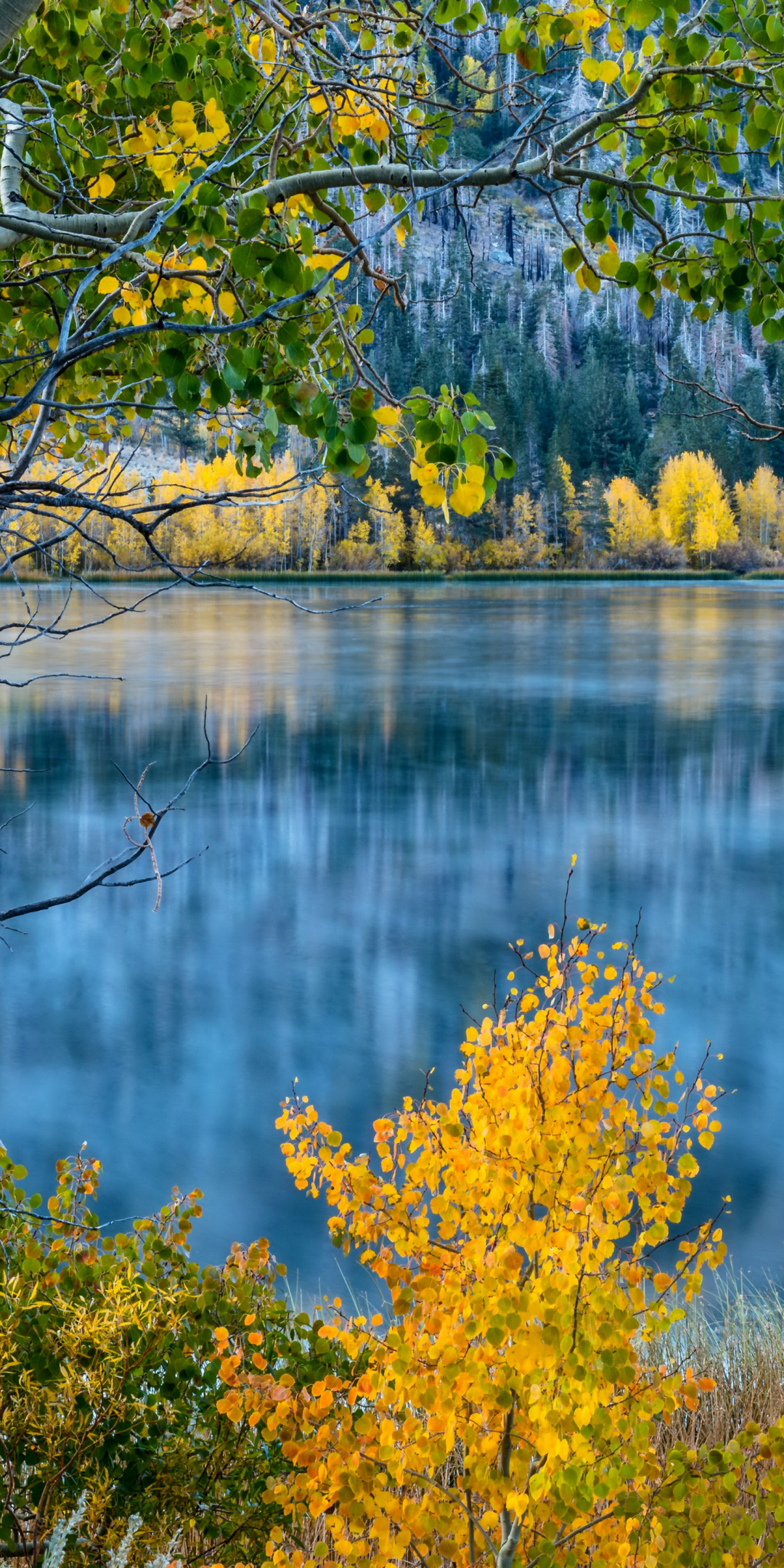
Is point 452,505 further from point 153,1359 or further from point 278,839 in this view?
point 278,839

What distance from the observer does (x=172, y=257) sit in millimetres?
3305

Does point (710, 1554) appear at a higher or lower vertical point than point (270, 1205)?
higher

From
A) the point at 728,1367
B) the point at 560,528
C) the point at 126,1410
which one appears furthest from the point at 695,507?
the point at 126,1410

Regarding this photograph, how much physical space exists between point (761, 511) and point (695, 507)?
9755 mm

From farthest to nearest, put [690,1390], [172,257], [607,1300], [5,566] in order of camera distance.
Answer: [172,257] < [690,1390] < [5,566] < [607,1300]

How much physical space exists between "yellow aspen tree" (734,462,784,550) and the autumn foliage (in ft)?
471

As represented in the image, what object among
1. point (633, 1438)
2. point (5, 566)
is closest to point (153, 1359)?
point (633, 1438)

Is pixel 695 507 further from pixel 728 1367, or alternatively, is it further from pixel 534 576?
pixel 728 1367

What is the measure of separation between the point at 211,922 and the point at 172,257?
1098 centimetres

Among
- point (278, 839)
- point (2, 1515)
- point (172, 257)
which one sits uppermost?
point (172, 257)

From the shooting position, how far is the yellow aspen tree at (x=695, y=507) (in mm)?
131463

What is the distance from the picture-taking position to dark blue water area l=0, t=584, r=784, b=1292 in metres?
9.06

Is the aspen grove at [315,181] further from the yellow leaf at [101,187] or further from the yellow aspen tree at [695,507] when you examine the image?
the yellow aspen tree at [695,507]

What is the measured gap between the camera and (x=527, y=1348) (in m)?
2.46
